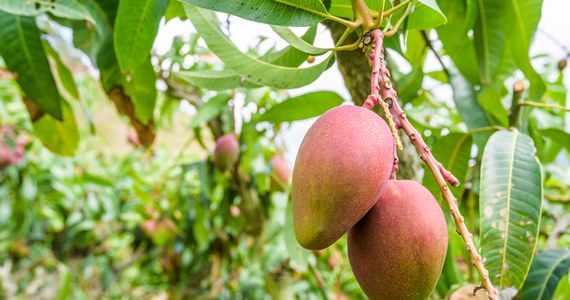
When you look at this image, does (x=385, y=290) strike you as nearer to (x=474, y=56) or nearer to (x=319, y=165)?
(x=319, y=165)

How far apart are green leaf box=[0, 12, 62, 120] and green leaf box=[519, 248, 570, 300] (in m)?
0.82

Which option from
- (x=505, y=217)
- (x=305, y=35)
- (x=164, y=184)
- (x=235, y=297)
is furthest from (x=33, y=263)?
(x=505, y=217)

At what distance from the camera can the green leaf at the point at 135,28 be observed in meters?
0.69

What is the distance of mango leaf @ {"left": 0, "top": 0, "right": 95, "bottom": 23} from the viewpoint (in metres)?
0.71

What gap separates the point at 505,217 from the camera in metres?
0.56

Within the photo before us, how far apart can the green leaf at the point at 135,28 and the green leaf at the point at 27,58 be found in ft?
0.81

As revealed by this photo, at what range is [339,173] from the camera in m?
0.44

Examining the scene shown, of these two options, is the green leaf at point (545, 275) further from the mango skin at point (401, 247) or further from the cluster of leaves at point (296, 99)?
the mango skin at point (401, 247)

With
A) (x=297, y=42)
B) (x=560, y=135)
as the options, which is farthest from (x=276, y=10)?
(x=560, y=135)

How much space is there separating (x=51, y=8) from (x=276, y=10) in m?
0.37

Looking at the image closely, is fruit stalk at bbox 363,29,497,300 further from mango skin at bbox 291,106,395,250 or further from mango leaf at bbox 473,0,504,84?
mango leaf at bbox 473,0,504,84

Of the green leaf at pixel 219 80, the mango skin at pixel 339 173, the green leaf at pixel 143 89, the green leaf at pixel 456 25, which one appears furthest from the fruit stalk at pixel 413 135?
the green leaf at pixel 143 89

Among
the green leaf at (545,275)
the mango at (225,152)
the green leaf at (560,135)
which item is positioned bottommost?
the mango at (225,152)

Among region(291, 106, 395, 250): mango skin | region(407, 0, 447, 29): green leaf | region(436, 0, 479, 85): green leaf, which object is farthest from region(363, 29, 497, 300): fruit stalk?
region(436, 0, 479, 85): green leaf
